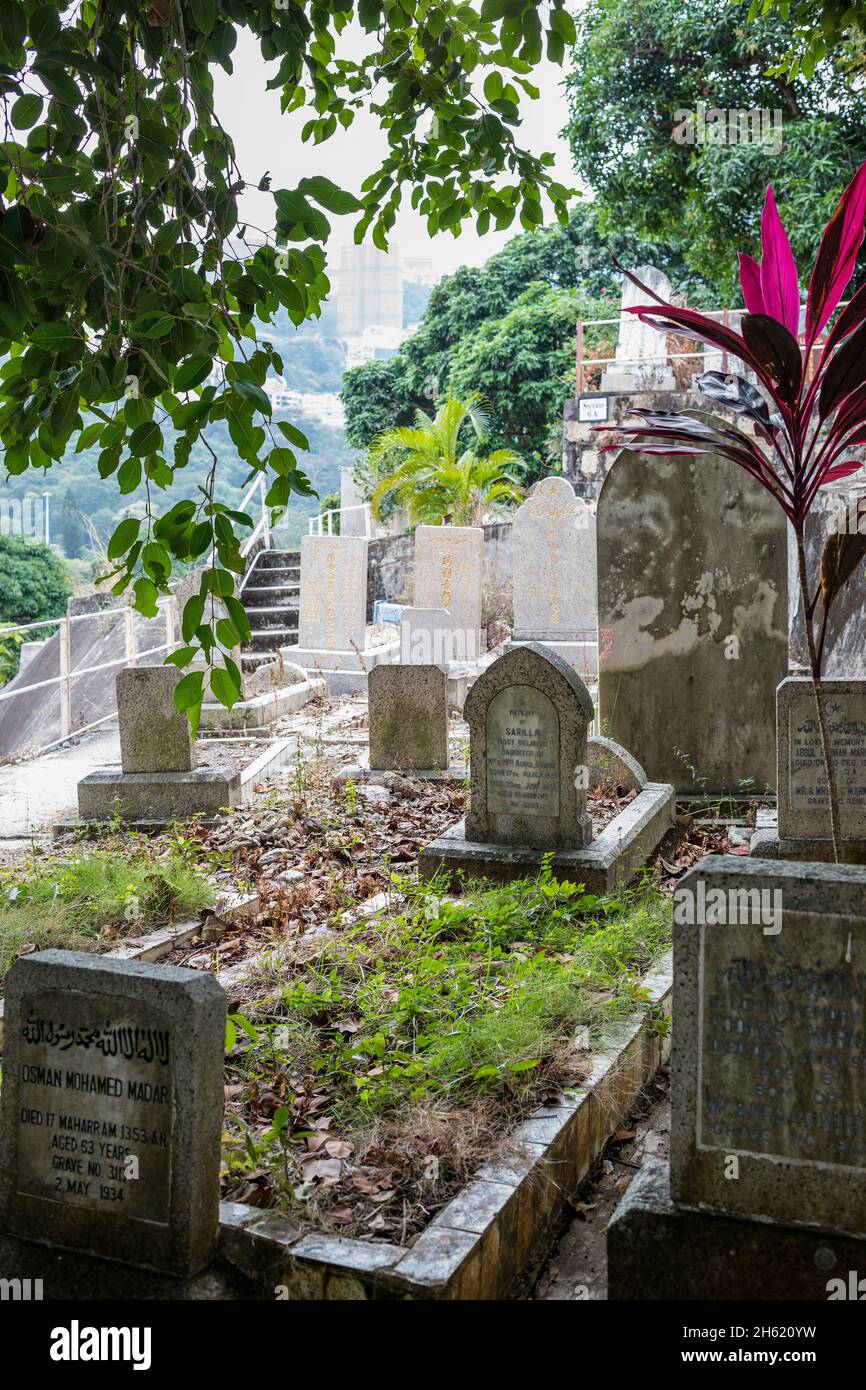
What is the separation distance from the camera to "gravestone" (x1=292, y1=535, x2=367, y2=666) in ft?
44.1

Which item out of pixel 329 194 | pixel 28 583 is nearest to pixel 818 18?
pixel 329 194

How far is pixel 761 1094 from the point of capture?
2258mm

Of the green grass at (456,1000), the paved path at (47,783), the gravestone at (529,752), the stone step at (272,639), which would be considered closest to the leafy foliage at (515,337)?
the stone step at (272,639)

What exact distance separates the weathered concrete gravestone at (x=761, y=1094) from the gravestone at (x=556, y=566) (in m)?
10.5

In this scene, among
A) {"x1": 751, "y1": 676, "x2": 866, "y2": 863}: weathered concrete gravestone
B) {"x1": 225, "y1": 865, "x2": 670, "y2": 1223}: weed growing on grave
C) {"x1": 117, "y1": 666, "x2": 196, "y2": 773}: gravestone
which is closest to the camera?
{"x1": 225, "y1": 865, "x2": 670, "y2": 1223}: weed growing on grave

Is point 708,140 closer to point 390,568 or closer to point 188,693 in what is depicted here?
point 390,568

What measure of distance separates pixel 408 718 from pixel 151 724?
1712 millimetres

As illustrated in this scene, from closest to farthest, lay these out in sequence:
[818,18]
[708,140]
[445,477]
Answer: [818,18] → [708,140] → [445,477]

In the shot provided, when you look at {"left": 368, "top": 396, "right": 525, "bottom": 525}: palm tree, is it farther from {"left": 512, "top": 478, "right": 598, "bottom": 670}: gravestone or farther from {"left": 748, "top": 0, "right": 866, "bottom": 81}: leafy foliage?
{"left": 748, "top": 0, "right": 866, "bottom": 81}: leafy foliage

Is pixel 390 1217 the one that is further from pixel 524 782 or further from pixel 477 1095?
pixel 524 782

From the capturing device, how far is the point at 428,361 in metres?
28.0

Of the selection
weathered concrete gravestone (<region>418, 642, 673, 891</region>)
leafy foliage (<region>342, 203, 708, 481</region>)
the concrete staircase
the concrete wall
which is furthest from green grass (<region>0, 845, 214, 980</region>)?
leafy foliage (<region>342, 203, 708, 481</region>)

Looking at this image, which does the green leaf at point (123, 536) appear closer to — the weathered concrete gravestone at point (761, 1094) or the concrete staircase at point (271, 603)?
the weathered concrete gravestone at point (761, 1094)
